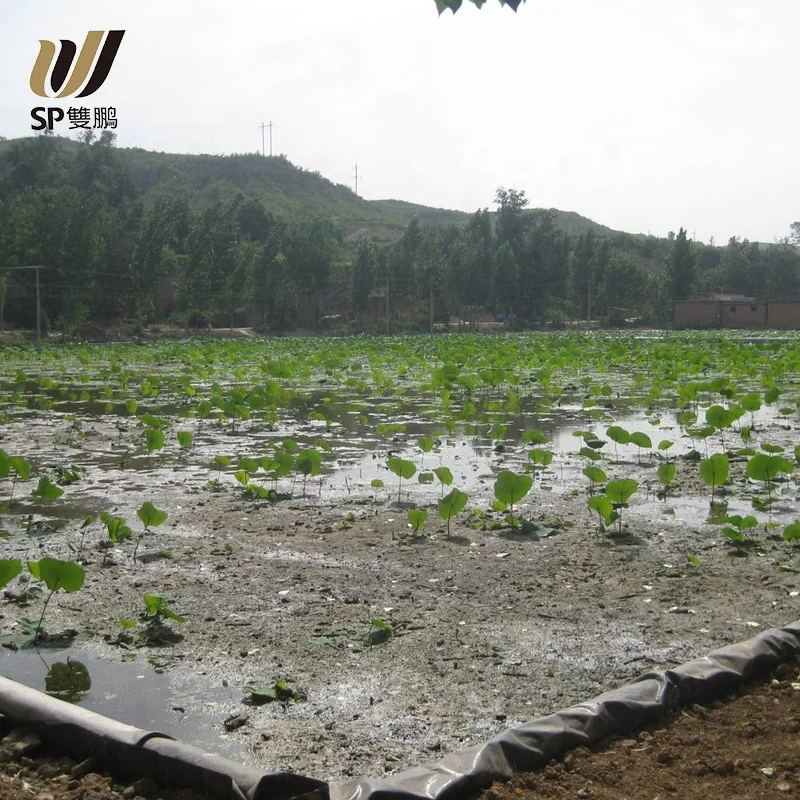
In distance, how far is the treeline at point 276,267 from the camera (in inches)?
1617

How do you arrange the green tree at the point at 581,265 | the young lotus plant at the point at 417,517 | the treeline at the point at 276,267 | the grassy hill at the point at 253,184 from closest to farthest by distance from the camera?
the young lotus plant at the point at 417,517 → the treeline at the point at 276,267 → the green tree at the point at 581,265 → the grassy hill at the point at 253,184

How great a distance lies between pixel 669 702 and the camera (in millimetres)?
2848

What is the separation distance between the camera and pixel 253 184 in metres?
100

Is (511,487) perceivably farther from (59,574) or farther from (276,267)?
(276,267)

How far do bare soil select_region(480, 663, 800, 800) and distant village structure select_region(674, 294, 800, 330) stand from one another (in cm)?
5510

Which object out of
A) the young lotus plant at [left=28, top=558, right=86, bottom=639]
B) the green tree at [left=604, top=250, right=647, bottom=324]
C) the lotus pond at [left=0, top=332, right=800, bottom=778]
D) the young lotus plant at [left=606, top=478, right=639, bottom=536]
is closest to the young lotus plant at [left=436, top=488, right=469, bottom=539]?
the lotus pond at [left=0, top=332, right=800, bottom=778]

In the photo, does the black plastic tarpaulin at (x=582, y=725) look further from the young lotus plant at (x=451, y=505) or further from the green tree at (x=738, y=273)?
the green tree at (x=738, y=273)

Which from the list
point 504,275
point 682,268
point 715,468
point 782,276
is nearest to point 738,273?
point 782,276

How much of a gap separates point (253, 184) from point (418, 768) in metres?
102

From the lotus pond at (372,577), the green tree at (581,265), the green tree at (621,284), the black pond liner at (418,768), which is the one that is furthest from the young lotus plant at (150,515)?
the green tree at (621,284)

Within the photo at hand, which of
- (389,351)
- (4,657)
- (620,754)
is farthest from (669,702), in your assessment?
(389,351)

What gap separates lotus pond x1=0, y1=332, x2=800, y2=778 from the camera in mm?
3143

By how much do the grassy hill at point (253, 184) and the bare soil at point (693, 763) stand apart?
290ft

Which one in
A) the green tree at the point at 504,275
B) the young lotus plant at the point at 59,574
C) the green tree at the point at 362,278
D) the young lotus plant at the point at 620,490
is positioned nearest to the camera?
the young lotus plant at the point at 59,574
